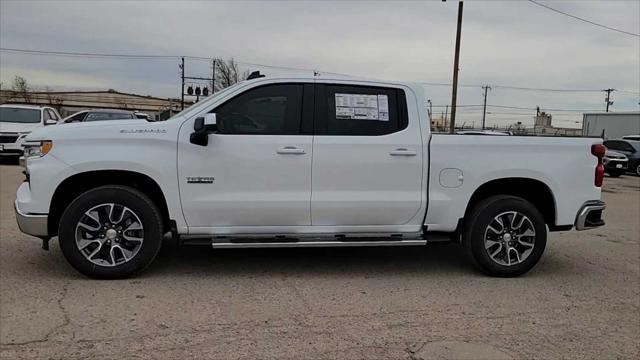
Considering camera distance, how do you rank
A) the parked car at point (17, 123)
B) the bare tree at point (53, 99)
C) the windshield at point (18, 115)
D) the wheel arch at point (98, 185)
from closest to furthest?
the wheel arch at point (98, 185), the parked car at point (17, 123), the windshield at point (18, 115), the bare tree at point (53, 99)

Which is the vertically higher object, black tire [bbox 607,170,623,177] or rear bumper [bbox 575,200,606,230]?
rear bumper [bbox 575,200,606,230]

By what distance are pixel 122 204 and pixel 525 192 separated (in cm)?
414

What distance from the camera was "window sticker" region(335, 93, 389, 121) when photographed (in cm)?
554

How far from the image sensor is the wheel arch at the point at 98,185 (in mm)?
5215

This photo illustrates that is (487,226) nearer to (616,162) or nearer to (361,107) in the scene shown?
(361,107)

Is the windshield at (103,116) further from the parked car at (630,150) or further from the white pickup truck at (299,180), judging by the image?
the parked car at (630,150)

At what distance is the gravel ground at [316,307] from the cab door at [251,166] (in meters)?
0.63

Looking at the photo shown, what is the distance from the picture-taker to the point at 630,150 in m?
23.6

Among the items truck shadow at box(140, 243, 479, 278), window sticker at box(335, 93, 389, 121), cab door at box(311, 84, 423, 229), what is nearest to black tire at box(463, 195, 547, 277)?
truck shadow at box(140, 243, 479, 278)

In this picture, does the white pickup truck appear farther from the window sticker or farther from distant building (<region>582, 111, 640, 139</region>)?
distant building (<region>582, 111, 640, 139</region>)

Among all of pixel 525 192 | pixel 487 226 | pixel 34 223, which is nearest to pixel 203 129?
pixel 34 223

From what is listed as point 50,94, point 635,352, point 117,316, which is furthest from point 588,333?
point 50,94

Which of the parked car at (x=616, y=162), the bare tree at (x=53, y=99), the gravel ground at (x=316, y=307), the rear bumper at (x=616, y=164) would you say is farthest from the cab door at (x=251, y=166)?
the bare tree at (x=53, y=99)

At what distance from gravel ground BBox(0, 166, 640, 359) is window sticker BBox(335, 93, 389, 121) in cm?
158
